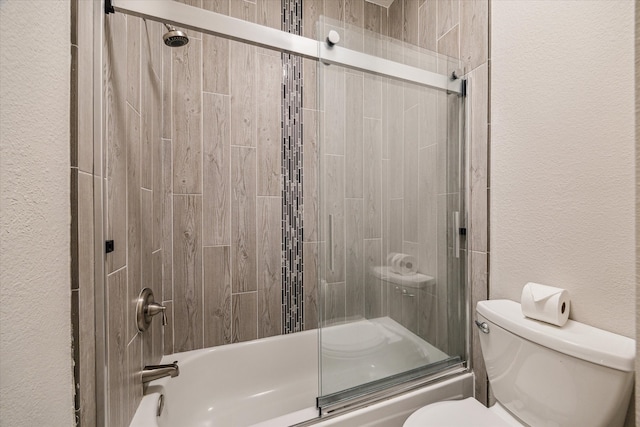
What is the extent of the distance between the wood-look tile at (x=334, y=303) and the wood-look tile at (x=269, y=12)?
64.9 inches

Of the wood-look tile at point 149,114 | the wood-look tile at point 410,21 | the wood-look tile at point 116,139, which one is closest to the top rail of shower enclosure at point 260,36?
the wood-look tile at point 116,139

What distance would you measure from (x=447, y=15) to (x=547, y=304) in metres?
1.46

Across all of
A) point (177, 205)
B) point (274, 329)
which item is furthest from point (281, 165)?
point (274, 329)

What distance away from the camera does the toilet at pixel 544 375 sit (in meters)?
0.70

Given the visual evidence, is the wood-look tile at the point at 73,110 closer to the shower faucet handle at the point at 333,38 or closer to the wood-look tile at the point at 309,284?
the shower faucet handle at the point at 333,38

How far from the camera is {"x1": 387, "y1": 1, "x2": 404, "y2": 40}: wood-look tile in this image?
1.86m

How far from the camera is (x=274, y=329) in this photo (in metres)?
1.75

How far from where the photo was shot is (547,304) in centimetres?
87

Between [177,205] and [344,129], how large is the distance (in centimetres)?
108

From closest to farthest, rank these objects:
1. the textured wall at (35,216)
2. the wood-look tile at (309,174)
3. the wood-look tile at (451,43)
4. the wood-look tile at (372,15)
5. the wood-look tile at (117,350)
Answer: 1. the textured wall at (35,216)
2. the wood-look tile at (117,350)
3. the wood-look tile at (451,43)
4. the wood-look tile at (309,174)
5. the wood-look tile at (372,15)

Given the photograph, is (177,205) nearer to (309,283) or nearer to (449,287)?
(309,283)

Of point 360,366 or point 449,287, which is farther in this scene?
point 449,287

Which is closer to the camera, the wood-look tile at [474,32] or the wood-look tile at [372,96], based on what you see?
the wood-look tile at [372,96]

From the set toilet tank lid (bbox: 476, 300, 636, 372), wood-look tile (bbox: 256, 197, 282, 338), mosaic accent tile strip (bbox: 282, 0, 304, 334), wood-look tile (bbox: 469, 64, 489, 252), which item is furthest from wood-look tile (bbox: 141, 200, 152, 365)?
wood-look tile (bbox: 469, 64, 489, 252)
